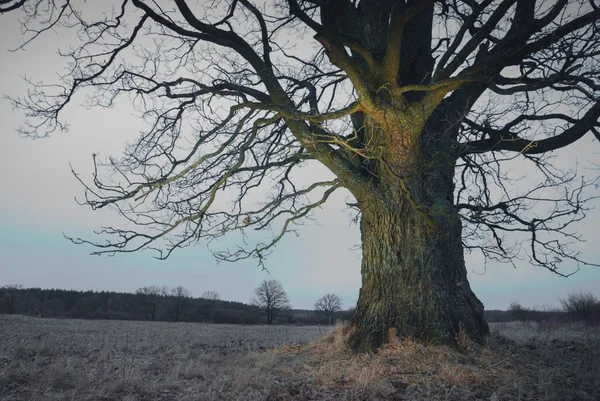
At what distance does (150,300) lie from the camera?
238ft

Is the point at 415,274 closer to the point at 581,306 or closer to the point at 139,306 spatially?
the point at 581,306

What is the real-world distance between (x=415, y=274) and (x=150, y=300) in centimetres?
7491

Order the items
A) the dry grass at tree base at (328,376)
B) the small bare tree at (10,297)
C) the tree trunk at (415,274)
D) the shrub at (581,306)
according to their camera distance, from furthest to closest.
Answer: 1. the small bare tree at (10,297)
2. the shrub at (581,306)
3. the tree trunk at (415,274)
4. the dry grass at tree base at (328,376)

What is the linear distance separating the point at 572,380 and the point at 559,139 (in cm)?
427

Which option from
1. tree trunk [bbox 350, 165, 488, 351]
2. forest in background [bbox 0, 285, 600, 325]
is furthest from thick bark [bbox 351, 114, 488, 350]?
forest in background [bbox 0, 285, 600, 325]

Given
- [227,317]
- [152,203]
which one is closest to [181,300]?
[227,317]

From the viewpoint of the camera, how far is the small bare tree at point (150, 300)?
6935 centimetres

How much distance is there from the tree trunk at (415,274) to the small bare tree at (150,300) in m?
69.5

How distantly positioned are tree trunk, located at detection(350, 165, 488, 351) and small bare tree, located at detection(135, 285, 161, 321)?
69.5 meters

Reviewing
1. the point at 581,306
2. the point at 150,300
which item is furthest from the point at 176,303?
the point at 581,306

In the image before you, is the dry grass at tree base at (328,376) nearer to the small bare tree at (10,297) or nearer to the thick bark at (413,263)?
the thick bark at (413,263)

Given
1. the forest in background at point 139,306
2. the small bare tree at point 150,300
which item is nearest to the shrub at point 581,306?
the forest in background at point 139,306

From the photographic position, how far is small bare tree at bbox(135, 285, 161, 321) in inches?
2730

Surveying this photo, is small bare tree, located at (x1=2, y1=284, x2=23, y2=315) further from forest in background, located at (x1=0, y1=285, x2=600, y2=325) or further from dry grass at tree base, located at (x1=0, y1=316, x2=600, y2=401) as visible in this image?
dry grass at tree base, located at (x1=0, y1=316, x2=600, y2=401)
